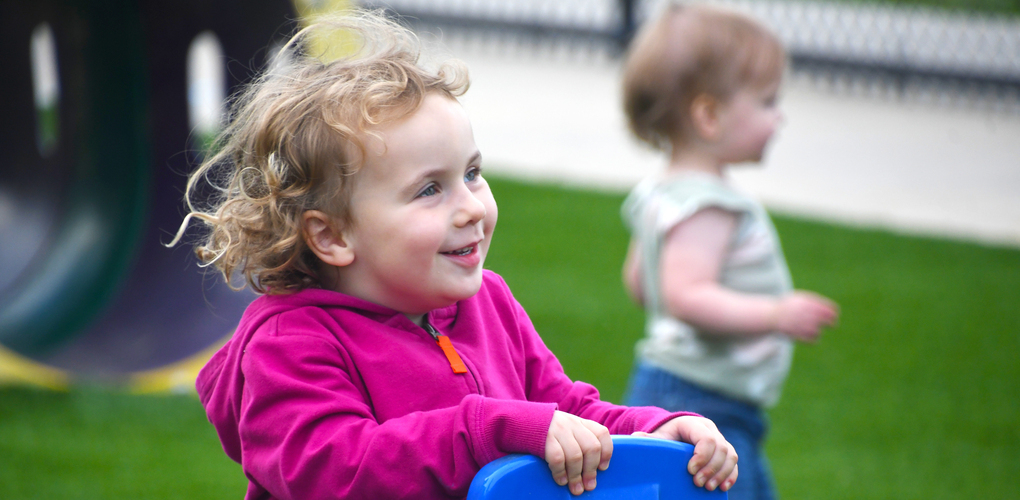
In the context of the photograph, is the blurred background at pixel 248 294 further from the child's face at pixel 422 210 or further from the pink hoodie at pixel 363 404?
the pink hoodie at pixel 363 404

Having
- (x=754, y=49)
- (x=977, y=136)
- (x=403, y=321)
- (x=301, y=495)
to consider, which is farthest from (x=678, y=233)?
(x=977, y=136)

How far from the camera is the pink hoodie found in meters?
1.20

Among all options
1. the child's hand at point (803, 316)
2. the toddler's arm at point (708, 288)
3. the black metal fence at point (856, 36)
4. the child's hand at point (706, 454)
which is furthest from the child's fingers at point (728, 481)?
the black metal fence at point (856, 36)

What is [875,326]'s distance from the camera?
4992 mm

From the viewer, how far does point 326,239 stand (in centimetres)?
137

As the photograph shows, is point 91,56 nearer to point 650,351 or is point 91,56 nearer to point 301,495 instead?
point 650,351

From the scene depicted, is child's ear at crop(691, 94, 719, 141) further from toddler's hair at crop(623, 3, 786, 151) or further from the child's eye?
the child's eye

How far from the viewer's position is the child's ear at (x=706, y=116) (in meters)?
2.52

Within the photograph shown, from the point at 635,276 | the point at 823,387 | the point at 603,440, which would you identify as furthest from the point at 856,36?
the point at 603,440

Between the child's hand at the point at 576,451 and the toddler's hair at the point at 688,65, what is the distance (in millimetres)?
1500

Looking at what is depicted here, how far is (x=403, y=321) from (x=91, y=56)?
4073 millimetres

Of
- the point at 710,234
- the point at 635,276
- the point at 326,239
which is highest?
the point at 326,239

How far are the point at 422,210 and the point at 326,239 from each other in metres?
0.15

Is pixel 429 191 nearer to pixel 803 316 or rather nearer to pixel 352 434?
pixel 352 434
